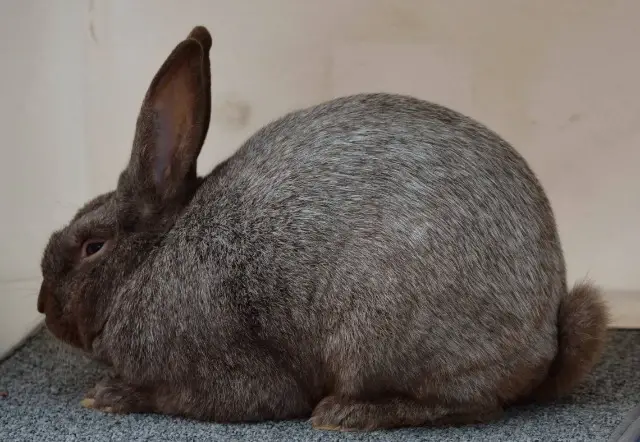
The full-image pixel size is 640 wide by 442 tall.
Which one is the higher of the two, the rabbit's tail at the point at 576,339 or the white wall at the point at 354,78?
the white wall at the point at 354,78

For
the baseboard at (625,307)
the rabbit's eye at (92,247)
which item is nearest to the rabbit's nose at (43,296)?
the rabbit's eye at (92,247)

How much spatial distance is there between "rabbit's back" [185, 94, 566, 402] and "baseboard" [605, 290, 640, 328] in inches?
36.4

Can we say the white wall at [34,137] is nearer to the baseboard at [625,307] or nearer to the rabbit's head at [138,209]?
the rabbit's head at [138,209]

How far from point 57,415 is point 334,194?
2.50 ft

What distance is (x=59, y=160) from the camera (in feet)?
9.23

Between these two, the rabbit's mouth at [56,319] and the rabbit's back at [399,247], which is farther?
the rabbit's mouth at [56,319]

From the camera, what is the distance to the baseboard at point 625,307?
2699 mm

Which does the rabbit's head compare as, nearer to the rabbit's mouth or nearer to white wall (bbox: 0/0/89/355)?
the rabbit's mouth

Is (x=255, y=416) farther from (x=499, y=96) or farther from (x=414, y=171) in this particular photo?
(x=499, y=96)

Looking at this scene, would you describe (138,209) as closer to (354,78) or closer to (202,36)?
(202,36)

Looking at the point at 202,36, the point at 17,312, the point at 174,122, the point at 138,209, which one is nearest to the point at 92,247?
the point at 138,209

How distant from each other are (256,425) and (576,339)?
0.70 m

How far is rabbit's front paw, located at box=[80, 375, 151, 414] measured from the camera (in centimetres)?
189

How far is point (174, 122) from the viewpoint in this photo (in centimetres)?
191
